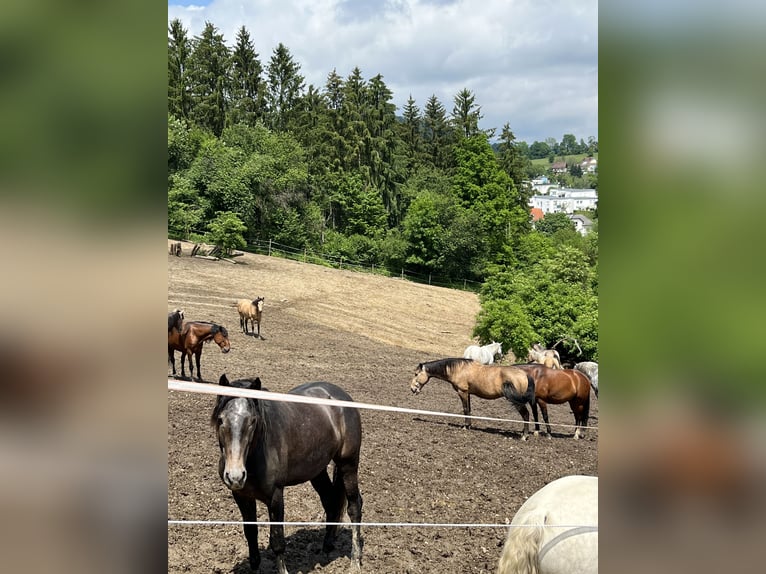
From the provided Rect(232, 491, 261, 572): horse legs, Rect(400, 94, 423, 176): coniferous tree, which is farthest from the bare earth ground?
Rect(400, 94, 423, 176): coniferous tree

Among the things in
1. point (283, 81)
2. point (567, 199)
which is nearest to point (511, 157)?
point (283, 81)

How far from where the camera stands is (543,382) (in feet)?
26.8

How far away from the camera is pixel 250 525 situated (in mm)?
3947

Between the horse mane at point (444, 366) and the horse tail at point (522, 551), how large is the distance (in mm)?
5617

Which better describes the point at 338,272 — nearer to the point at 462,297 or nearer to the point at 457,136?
the point at 462,297

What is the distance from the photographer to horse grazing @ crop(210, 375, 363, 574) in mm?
3143

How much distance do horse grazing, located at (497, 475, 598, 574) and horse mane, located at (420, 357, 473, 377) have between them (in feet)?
18.2

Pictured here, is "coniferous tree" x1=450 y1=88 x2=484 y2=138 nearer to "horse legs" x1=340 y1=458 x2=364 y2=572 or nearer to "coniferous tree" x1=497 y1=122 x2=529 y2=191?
"coniferous tree" x1=497 y1=122 x2=529 y2=191

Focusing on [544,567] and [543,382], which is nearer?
[544,567]

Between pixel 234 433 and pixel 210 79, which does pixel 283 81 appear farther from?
pixel 234 433
